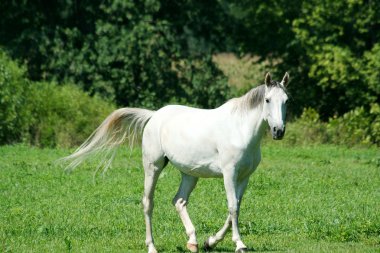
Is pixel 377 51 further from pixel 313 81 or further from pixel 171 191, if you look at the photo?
pixel 171 191

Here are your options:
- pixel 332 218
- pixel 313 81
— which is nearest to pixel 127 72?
pixel 313 81

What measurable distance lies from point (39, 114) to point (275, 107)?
16559 mm

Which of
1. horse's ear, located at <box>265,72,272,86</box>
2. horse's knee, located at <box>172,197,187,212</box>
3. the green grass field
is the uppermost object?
horse's ear, located at <box>265,72,272,86</box>

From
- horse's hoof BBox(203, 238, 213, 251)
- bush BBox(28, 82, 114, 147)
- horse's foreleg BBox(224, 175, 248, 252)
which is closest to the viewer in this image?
horse's foreleg BBox(224, 175, 248, 252)

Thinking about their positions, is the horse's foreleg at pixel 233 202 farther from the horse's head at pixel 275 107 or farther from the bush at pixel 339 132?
the bush at pixel 339 132

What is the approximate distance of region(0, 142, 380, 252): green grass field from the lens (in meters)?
11.0

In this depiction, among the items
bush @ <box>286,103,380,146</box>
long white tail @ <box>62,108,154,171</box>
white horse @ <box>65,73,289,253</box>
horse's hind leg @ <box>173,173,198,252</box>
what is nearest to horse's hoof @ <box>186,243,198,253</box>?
white horse @ <box>65,73,289,253</box>

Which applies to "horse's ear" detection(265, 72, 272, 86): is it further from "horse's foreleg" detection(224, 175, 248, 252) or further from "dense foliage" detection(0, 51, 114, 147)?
"dense foliage" detection(0, 51, 114, 147)

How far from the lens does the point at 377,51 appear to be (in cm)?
2859

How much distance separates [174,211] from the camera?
13523mm

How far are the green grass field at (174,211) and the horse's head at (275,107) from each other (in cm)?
144

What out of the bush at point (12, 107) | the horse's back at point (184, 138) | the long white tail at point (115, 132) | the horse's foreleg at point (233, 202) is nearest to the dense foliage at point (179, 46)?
the bush at point (12, 107)

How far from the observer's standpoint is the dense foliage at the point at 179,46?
30266 mm

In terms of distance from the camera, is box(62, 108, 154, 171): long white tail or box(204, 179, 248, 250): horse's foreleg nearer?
box(204, 179, 248, 250): horse's foreleg
